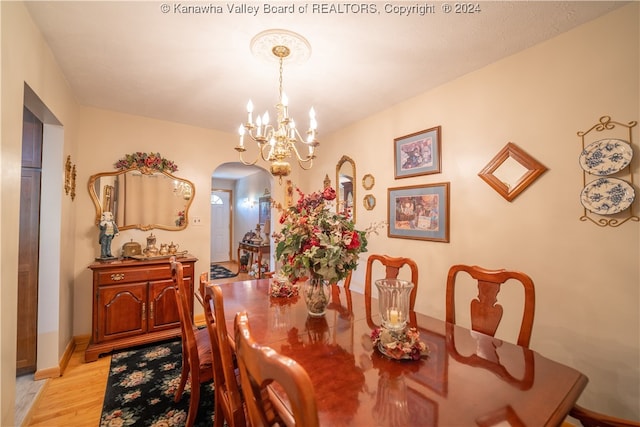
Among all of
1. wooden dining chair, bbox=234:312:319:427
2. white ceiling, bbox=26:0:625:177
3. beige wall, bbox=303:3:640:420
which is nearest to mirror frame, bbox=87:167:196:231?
white ceiling, bbox=26:0:625:177

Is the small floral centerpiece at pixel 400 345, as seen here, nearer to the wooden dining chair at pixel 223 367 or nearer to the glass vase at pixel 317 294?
the glass vase at pixel 317 294

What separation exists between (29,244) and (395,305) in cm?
284

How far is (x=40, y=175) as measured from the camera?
223 centimetres

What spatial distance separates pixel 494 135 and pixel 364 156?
4.71 feet

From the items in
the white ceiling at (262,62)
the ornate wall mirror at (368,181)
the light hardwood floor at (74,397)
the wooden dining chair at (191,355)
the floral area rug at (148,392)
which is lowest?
the light hardwood floor at (74,397)

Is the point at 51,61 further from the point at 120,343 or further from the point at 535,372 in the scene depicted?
the point at 535,372

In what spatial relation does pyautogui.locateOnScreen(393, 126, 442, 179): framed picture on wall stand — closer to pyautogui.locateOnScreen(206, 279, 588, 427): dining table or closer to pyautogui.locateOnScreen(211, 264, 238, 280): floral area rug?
pyautogui.locateOnScreen(206, 279, 588, 427): dining table

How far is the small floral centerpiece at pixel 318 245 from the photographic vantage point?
1344mm

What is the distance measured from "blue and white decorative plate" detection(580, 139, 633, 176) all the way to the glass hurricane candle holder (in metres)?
1.38

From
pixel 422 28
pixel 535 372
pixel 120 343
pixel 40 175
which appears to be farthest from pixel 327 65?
pixel 120 343

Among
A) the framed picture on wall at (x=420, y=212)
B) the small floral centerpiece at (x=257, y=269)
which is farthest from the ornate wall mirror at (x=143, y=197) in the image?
the framed picture on wall at (x=420, y=212)

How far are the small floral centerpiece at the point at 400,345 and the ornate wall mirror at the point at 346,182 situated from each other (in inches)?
92.3

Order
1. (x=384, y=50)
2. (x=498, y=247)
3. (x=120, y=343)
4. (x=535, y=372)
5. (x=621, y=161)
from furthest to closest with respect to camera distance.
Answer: (x=120, y=343) → (x=498, y=247) → (x=384, y=50) → (x=621, y=161) → (x=535, y=372)

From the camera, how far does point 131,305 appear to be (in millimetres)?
2695
